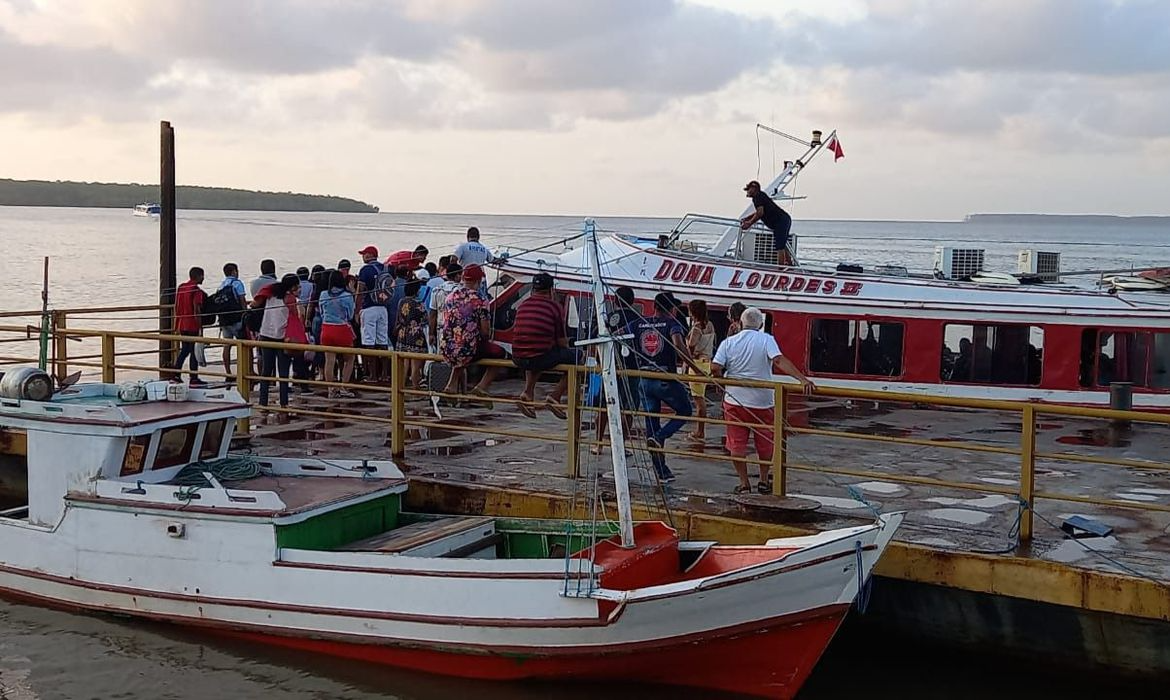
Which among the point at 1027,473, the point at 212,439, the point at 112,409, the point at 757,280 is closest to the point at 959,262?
the point at 757,280

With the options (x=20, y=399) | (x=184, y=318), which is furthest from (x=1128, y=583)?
(x=184, y=318)

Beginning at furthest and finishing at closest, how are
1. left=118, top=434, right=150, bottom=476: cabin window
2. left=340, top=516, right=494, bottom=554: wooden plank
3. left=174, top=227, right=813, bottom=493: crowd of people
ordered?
left=174, top=227, right=813, bottom=493: crowd of people, left=118, top=434, right=150, bottom=476: cabin window, left=340, top=516, right=494, bottom=554: wooden plank

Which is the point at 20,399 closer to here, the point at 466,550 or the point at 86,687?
the point at 86,687

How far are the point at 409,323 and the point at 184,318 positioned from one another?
3.12 metres

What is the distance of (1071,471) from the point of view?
12633 millimetres

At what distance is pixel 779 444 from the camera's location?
1058 cm

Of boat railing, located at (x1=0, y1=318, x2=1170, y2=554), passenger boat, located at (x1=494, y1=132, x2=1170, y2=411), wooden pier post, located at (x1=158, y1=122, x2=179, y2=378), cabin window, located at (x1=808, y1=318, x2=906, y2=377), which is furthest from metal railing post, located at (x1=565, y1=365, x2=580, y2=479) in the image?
wooden pier post, located at (x1=158, y1=122, x2=179, y2=378)

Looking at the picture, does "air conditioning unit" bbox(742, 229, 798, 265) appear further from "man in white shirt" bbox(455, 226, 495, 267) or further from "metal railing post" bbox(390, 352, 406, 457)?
"metal railing post" bbox(390, 352, 406, 457)

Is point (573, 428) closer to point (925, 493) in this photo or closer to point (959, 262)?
point (925, 493)

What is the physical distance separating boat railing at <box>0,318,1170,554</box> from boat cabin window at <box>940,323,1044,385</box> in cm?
57

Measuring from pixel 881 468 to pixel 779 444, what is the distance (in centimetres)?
235

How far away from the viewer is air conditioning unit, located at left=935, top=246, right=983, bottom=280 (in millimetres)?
18516

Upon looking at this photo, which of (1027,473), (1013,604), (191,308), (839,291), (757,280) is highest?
(757,280)

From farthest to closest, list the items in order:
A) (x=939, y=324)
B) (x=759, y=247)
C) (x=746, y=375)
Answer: (x=759, y=247)
(x=939, y=324)
(x=746, y=375)
